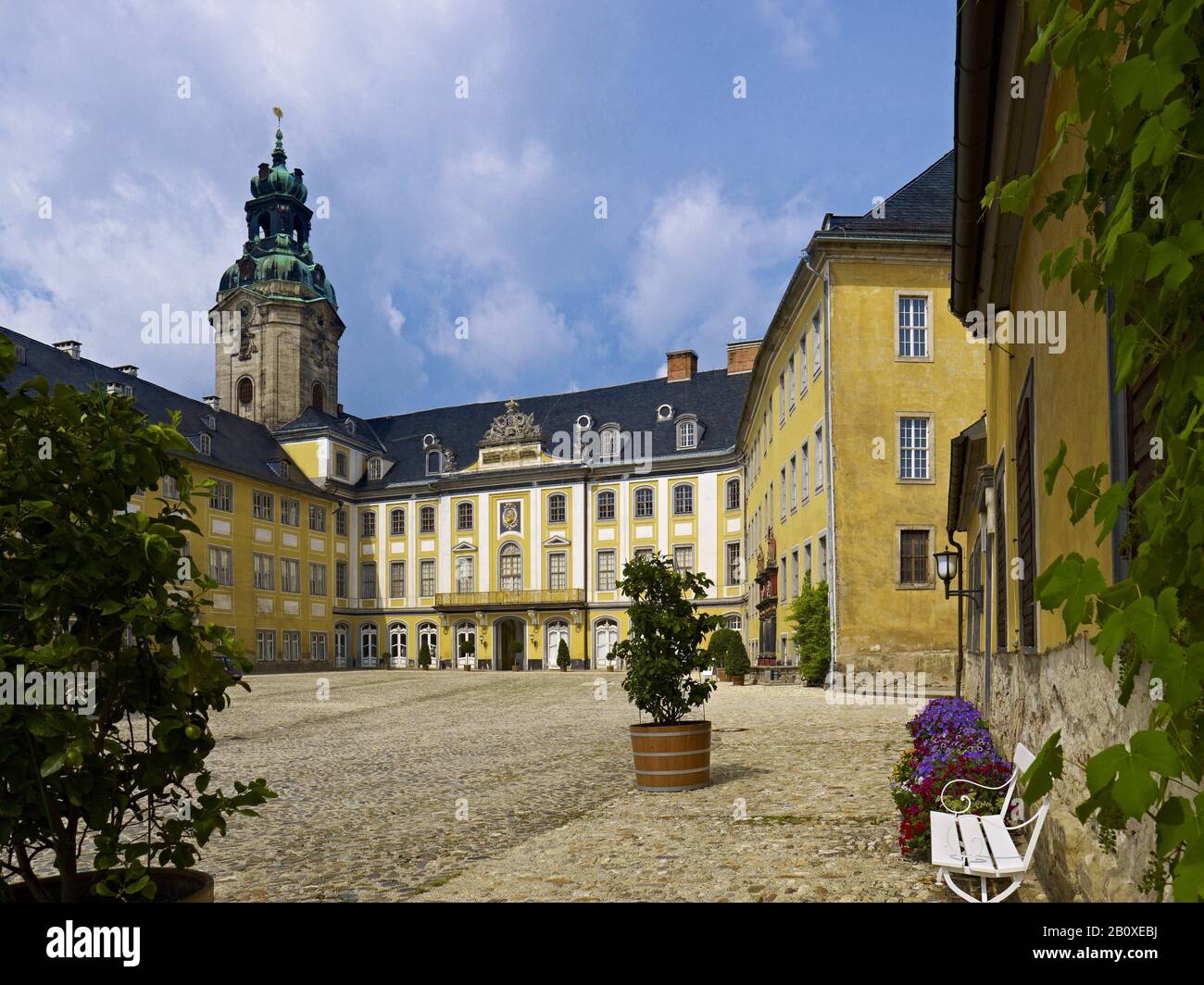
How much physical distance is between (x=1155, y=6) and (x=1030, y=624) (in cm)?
616

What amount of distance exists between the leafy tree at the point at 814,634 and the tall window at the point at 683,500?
26941mm

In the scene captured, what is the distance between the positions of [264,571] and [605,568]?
17888mm

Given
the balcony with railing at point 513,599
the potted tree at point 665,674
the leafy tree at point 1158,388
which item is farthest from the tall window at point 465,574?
the leafy tree at point 1158,388

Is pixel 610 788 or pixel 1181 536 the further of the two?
pixel 610 788

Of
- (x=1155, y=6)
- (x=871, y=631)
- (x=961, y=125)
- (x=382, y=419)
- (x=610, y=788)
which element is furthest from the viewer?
(x=382, y=419)

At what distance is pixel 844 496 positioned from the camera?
88.4ft

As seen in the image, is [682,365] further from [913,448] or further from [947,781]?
[947,781]

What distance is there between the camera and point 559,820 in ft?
28.7

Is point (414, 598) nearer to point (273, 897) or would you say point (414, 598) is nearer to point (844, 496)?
point (844, 496)

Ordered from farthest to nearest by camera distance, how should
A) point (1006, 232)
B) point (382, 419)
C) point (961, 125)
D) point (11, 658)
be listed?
point (382, 419) → point (1006, 232) → point (961, 125) → point (11, 658)

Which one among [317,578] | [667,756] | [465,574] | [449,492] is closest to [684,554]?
[465,574]

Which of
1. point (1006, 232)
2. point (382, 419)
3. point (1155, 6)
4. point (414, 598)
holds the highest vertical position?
point (382, 419)
